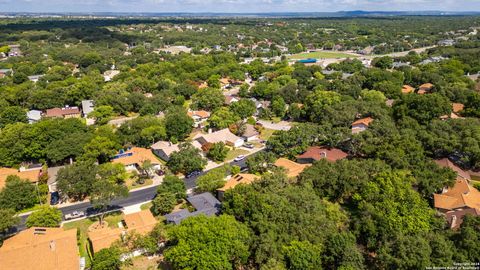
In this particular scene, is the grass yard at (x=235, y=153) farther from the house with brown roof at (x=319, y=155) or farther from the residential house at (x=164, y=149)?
the house with brown roof at (x=319, y=155)

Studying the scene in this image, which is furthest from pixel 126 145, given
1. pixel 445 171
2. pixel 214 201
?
pixel 445 171

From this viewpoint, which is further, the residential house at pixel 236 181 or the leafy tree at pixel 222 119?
the leafy tree at pixel 222 119

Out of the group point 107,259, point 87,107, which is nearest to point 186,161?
point 107,259

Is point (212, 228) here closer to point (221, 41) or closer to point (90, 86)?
point (90, 86)

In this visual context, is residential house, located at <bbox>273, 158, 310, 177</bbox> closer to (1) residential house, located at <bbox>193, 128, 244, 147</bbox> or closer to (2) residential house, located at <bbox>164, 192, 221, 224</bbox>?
(2) residential house, located at <bbox>164, 192, 221, 224</bbox>

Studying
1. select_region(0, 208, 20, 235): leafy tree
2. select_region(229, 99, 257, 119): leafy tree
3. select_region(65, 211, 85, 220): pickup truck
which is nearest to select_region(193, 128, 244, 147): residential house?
select_region(229, 99, 257, 119): leafy tree

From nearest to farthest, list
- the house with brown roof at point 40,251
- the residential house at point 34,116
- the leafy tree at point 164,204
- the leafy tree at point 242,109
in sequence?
the house with brown roof at point 40,251
the leafy tree at point 164,204
the leafy tree at point 242,109
the residential house at point 34,116

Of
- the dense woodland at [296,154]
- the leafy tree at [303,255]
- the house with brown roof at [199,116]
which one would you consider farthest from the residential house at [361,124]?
the leafy tree at [303,255]
